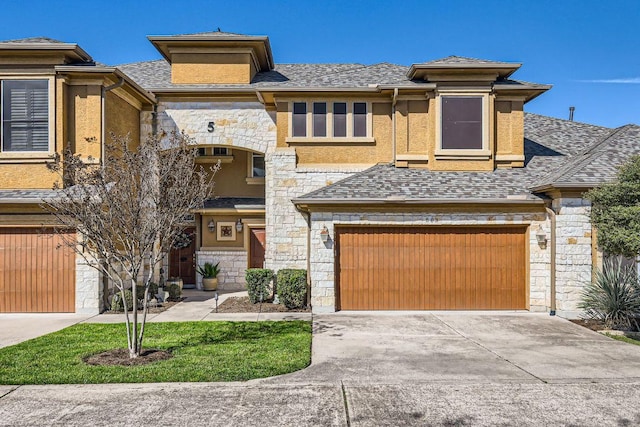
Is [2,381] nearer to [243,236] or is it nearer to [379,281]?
[379,281]

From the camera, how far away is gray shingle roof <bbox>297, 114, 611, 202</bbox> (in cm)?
1248

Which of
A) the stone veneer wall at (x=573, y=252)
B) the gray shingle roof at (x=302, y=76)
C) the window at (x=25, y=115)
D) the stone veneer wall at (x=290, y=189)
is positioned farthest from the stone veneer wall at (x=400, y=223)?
the window at (x=25, y=115)

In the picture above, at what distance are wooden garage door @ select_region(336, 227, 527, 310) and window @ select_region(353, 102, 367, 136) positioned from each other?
11.5ft

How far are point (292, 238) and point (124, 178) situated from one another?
7.33 metres

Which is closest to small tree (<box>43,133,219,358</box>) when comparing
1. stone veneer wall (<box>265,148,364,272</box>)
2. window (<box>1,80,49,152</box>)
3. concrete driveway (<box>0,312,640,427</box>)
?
concrete driveway (<box>0,312,640,427</box>)

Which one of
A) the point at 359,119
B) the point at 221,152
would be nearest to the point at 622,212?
the point at 359,119

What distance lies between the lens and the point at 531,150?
1545 centimetres

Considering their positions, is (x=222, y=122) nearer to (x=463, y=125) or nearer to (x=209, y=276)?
(x=209, y=276)

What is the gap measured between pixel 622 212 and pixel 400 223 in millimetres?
4956

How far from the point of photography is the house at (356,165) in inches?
484

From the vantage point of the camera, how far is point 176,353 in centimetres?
824

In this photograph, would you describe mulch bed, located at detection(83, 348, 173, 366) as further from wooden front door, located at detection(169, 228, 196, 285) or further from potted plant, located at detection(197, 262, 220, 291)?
wooden front door, located at detection(169, 228, 196, 285)

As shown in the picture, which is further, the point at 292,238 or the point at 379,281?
the point at 292,238

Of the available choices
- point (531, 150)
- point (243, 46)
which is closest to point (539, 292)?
point (531, 150)
